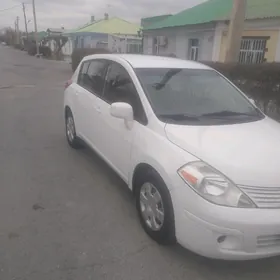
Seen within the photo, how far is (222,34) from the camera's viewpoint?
17.5 m

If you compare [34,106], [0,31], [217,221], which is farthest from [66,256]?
[0,31]

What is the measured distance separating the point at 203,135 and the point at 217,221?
833 mm

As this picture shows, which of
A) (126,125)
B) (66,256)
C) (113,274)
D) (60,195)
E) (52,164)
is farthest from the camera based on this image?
(52,164)

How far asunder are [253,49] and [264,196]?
632 inches

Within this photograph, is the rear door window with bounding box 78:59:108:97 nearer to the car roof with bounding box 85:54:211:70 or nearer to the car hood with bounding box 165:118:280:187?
the car roof with bounding box 85:54:211:70

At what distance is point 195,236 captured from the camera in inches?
94.9

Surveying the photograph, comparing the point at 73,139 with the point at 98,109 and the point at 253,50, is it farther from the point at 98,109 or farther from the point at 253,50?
the point at 253,50

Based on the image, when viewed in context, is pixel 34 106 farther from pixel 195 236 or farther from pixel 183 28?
pixel 183 28

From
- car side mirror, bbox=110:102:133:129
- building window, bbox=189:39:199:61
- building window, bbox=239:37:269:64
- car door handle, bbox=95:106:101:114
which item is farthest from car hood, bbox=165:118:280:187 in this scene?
building window, bbox=189:39:199:61

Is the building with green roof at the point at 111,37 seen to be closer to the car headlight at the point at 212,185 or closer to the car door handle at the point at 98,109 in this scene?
the car door handle at the point at 98,109

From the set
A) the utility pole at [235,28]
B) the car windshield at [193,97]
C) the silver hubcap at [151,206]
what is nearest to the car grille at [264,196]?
the silver hubcap at [151,206]

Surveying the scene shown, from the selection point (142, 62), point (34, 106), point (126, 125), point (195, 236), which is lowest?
point (34, 106)

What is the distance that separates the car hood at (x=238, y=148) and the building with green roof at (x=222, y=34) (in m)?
13.6

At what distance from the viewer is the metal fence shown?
1612 centimetres
